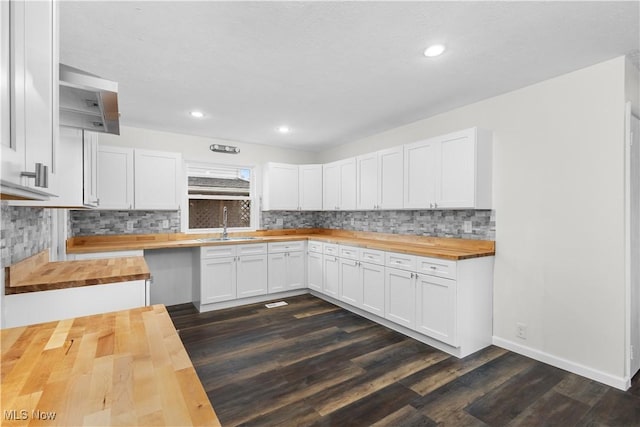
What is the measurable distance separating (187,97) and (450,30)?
243 centimetres

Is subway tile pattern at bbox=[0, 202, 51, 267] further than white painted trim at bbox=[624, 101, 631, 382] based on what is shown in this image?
No

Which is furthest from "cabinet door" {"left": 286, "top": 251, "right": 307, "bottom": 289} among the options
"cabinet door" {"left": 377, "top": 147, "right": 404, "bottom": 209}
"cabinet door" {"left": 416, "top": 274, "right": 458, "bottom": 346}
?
"cabinet door" {"left": 416, "top": 274, "right": 458, "bottom": 346}

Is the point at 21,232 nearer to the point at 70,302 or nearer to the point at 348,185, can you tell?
the point at 70,302

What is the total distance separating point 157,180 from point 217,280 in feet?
4.97

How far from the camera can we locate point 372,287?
3.60 meters

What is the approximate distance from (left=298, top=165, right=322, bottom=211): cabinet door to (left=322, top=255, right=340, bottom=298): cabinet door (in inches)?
44.4

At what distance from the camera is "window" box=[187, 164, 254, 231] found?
4.65 metres

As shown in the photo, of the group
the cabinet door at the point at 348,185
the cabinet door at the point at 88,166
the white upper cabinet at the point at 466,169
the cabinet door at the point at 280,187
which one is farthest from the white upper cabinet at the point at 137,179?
the white upper cabinet at the point at 466,169

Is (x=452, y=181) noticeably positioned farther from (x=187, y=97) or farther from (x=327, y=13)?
(x=187, y=97)

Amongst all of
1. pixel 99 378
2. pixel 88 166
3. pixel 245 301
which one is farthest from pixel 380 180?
pixel 99 378

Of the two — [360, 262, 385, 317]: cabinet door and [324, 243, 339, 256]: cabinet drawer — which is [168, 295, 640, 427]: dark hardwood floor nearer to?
[360, 262, 385, 317]: cabinet door

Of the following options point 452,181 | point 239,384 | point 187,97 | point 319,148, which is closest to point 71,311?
point 239,384

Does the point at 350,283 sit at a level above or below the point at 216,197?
below

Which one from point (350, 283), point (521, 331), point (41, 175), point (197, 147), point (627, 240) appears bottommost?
point (521, 331)
